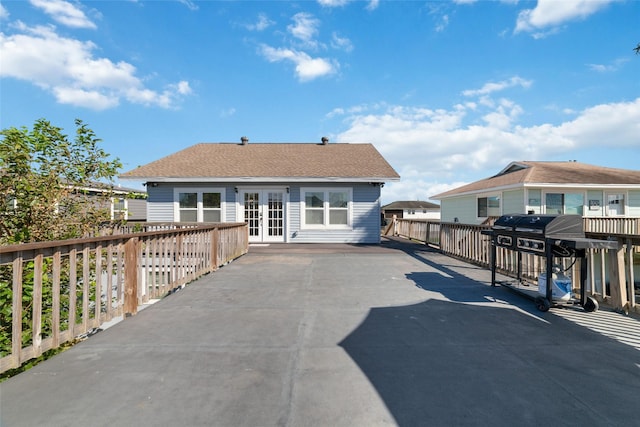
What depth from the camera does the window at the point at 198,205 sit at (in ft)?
41.4

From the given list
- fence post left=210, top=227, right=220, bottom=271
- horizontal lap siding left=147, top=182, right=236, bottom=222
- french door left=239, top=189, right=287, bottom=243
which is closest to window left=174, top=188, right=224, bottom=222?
horizontal lap siding left=147, top=182, right=236, bottom=222

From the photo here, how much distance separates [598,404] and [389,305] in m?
2.43

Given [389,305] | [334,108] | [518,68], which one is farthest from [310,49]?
[389,305]

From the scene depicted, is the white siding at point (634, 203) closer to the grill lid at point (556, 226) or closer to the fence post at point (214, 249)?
the grill lid at point (556, 226)

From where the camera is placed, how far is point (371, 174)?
12.4m

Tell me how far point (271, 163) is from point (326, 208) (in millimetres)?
3612

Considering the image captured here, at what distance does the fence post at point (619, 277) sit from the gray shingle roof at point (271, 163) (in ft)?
27.7

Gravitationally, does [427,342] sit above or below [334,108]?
below

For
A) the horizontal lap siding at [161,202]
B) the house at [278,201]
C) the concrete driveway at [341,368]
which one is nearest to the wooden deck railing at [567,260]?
the concrete driveway at [341,368]

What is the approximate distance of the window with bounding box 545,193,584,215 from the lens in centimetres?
1288

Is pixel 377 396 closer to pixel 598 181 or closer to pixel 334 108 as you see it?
pixel 598 181

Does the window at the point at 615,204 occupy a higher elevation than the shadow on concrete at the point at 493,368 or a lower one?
higher

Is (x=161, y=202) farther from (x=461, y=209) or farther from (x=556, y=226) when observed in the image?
(x=461, y=209)

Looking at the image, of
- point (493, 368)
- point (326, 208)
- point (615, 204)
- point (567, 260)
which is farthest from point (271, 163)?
point (615, 204)
